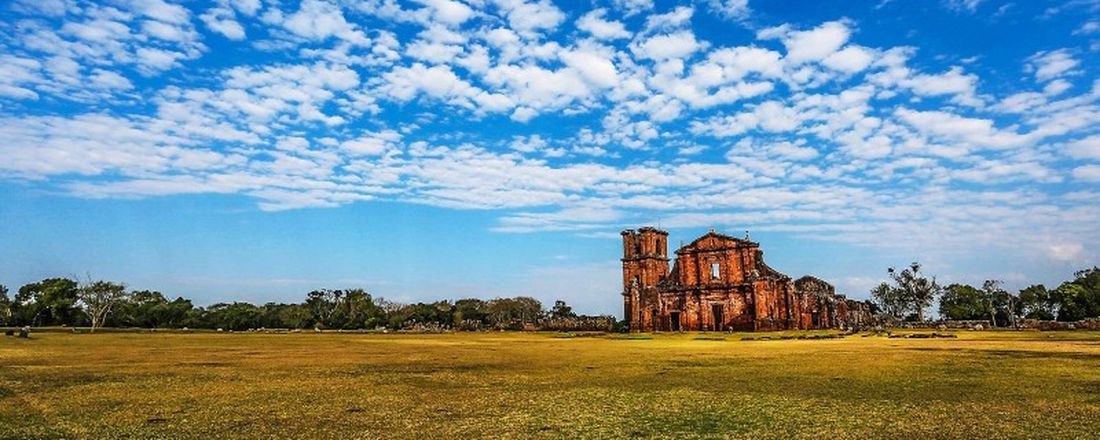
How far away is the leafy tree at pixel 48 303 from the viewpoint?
83.8 m

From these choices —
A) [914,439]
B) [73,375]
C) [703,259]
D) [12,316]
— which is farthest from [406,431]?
[12,316]

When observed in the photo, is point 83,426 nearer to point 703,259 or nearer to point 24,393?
point 24,393

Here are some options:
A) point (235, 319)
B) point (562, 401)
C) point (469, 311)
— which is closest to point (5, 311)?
point (235, 319)

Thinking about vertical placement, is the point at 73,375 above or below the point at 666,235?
below

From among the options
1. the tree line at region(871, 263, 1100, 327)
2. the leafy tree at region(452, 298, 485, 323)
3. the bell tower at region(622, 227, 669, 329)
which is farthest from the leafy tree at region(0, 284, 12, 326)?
the tree line at region(871, 263, 1100, 327)

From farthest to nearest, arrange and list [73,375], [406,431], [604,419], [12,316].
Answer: [12,316] → [73,375] → [604,419] → [406,431]

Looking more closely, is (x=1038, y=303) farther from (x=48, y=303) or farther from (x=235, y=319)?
(x=48, y=303)

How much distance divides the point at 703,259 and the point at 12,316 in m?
89.0

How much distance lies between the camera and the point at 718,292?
67312 millimetres

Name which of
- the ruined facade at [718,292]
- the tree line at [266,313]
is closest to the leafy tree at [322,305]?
the tree line at [266,313]

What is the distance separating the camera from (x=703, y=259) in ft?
229

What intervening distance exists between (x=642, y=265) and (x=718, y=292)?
1010 cm

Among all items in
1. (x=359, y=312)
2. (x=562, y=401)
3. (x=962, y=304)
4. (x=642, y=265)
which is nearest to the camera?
(x=562, y=401)

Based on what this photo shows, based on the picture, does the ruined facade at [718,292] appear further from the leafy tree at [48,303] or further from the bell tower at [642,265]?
the leafy tree at [48,303]
